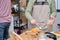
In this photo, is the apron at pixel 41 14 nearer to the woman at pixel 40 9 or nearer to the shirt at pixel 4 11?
the woman at pixel 40 9

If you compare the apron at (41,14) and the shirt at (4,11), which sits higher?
the shirt at (4,11)

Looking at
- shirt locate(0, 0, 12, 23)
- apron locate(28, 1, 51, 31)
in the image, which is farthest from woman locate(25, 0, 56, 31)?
shirt locate(0, 0, 12, 23)

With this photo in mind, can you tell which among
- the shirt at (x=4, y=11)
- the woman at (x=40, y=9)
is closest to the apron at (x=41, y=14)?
the woman at (x=40, y=9)

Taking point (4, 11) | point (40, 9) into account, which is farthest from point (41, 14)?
point (4, 11)

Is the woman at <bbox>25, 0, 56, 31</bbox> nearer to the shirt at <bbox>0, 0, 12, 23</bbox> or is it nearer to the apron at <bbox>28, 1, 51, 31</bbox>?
the apron at <bbox>28, 1, 51, 31</bbox>

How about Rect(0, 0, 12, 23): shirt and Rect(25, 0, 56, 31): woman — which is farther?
Rect(25, 0, 56, 31): woman

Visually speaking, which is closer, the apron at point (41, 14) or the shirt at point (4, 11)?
the shirt at point (4, 11)

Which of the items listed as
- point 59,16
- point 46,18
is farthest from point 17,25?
point 59,16

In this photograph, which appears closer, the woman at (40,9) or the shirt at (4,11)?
the shirt at (4,11)

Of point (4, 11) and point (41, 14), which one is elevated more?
point (4, 11)

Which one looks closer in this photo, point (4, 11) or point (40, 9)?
point (4, 11)

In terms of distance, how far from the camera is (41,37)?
1.67m

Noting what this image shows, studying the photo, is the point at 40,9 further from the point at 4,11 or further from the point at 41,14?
the point at 4,11

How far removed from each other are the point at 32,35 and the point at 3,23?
0.42 m
